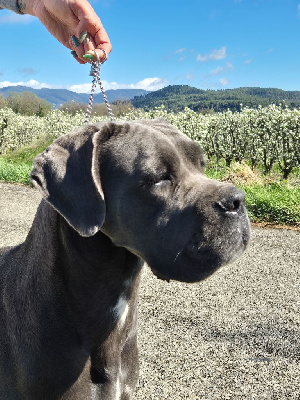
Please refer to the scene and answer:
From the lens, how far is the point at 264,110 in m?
14.1

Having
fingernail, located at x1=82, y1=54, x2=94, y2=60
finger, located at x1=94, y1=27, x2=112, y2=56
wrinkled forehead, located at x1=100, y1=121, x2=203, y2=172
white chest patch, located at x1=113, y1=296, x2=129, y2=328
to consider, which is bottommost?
white chest patch, located at x1=113, y1=296, x2=129, y2=328

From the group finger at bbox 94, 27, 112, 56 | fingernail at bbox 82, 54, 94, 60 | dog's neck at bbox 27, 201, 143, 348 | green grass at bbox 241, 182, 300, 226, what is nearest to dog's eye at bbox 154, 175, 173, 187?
dog's neck at bbox 27, 201, 143, 348


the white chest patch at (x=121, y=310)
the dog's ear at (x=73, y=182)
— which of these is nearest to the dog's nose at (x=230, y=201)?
the dog's ear at (x=73, y=182)

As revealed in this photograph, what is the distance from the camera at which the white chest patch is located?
236 cm

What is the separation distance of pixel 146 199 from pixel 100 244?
1.09 ft

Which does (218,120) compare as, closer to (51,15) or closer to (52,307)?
(51,15)

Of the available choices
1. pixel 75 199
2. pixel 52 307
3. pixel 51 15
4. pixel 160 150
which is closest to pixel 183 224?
pixel 160 150

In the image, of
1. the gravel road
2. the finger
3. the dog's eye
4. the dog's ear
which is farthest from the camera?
the gravel road

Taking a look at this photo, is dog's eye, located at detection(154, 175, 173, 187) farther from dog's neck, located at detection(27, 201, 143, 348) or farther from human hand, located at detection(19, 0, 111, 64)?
human hand, located at detection(19, 0, 111, 64)

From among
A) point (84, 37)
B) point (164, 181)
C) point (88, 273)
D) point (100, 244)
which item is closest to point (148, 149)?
point (164, 181)

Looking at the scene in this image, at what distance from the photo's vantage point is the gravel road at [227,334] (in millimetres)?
3969

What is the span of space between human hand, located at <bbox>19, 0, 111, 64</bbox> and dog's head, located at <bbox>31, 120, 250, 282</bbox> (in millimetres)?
1378

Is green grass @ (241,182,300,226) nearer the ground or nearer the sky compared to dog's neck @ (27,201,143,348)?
nearer the ground

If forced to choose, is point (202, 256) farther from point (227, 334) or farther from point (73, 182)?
point (227, 334)
